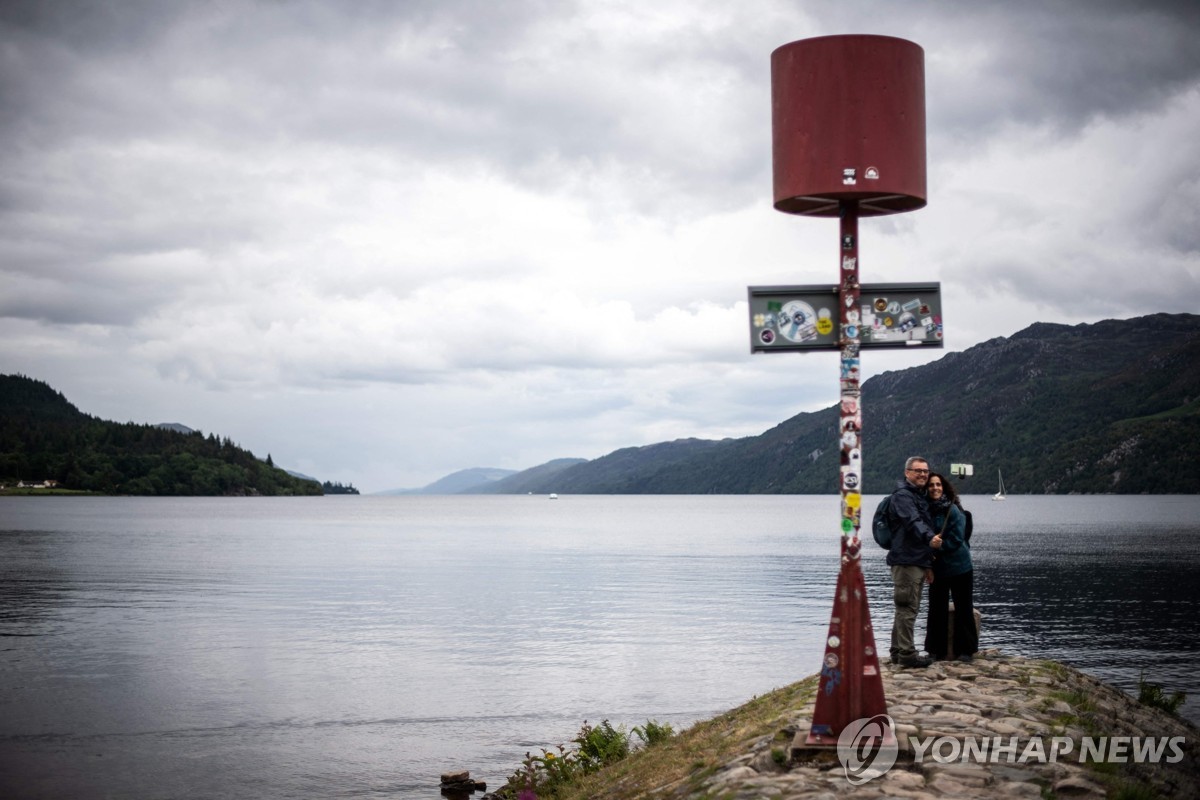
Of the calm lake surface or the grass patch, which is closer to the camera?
the grass patch

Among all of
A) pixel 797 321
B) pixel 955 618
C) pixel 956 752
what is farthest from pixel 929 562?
pixel 797 321

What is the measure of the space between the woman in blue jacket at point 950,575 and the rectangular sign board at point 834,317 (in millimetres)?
4663

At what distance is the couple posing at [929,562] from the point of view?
14758 mm

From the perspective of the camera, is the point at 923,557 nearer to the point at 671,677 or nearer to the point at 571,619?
the point at 671,677

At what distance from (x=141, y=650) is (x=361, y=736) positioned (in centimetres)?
1500

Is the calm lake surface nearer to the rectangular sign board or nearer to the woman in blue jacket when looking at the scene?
the woman in blue jacket

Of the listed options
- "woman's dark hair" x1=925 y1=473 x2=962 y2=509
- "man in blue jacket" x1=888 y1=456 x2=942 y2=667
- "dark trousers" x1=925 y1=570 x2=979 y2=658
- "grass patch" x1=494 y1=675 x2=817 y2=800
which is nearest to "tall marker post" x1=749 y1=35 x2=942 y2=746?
"grass patch" x1=494 y1=675 x2=817 y2=800

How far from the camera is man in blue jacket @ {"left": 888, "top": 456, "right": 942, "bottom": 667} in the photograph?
14625 millimetres

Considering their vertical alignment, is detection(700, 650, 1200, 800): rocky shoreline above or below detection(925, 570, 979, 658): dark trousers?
below

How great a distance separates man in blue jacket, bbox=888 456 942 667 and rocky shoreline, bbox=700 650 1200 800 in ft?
3.44

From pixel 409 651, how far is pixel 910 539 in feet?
77.9

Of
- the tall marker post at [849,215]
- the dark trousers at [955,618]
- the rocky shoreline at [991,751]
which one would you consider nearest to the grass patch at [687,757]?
Answer: the rocky shoreline at [991,751]

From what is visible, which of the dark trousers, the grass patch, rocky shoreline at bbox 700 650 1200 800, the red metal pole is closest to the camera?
rocky shoreline at bbox 700 650 1200 800

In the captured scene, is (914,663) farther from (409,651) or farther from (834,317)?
(409,651)
